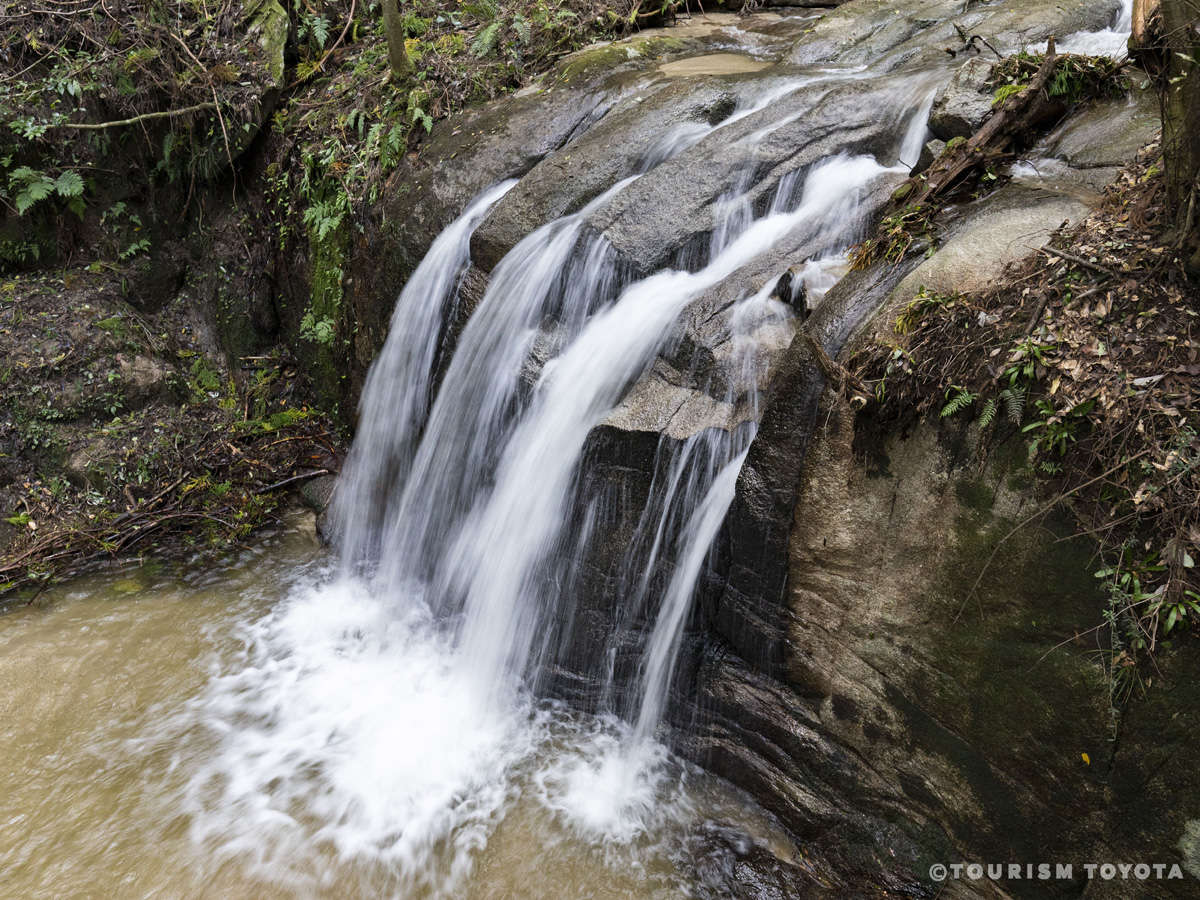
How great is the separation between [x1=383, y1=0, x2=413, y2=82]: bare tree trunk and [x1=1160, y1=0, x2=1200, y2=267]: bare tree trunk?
635 cm

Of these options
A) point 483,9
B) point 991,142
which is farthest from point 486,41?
point 991,142

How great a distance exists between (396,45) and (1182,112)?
6.68m

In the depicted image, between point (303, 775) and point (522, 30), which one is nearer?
point (303, 775)

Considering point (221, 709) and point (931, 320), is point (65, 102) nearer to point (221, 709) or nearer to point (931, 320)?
point (221, 709)

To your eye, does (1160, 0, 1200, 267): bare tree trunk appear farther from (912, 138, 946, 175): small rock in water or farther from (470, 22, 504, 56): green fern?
(470, 22, 504, 56): green fern

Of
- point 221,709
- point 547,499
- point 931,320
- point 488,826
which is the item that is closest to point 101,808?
point 221,709

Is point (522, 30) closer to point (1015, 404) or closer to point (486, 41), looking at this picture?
point (486, 41)

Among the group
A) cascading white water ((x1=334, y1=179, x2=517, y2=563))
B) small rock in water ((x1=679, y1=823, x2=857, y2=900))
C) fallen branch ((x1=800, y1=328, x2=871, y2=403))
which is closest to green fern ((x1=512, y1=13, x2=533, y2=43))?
cascading white water ((x1=334, y1=179, x2=517, y2=563))

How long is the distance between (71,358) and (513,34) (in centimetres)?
536

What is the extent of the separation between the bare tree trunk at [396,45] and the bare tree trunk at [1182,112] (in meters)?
6.35

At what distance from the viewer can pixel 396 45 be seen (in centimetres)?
717

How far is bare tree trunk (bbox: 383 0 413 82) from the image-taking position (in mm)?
6910

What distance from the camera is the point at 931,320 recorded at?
3.14 metres

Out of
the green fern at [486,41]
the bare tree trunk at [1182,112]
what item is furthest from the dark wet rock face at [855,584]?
the green fern at [486,41]
